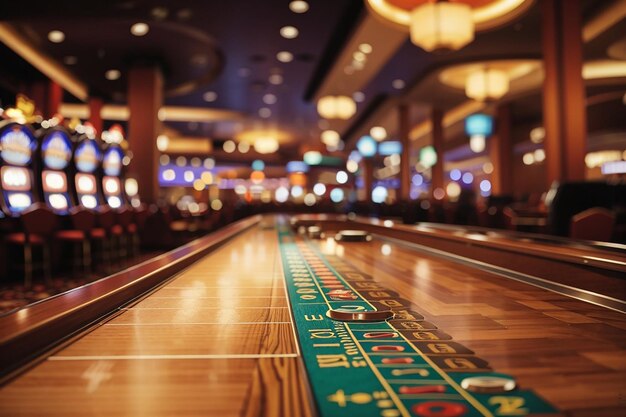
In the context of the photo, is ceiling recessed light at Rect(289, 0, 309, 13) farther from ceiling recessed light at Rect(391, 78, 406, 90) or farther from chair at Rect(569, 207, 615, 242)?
chair at Rect(569, 207, 615, 242)

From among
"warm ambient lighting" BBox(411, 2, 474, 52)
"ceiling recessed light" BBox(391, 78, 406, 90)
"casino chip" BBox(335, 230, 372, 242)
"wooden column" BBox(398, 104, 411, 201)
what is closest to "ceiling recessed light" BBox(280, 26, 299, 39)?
"warm ambient lighting" BBox(411, 2, 474, 52)

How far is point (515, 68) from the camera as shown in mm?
9547

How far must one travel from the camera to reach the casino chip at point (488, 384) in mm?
630

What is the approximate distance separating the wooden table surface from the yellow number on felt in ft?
0.18

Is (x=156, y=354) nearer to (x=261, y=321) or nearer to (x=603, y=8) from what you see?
(x=261, y=321)

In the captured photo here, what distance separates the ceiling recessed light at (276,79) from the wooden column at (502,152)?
623cm

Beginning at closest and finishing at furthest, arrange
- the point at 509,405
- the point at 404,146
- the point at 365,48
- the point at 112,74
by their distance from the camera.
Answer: the point at 509,405, the point at 365,48, the point at 112,74, the point at 404,146

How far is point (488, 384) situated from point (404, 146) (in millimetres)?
11764

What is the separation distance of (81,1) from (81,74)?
3.61 m

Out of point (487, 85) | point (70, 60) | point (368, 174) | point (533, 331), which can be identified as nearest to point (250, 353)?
point (533, 331)

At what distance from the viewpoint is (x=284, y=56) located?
Answer: 320 inches

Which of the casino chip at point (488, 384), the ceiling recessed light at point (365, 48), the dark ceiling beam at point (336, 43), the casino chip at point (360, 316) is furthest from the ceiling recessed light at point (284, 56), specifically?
the casino chip at point (488, 384)

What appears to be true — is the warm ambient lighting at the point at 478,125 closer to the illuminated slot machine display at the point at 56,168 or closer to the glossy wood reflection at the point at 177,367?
the illuminated slot machine display at the point at 56,168

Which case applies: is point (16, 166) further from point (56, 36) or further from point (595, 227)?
point (595, 227)
